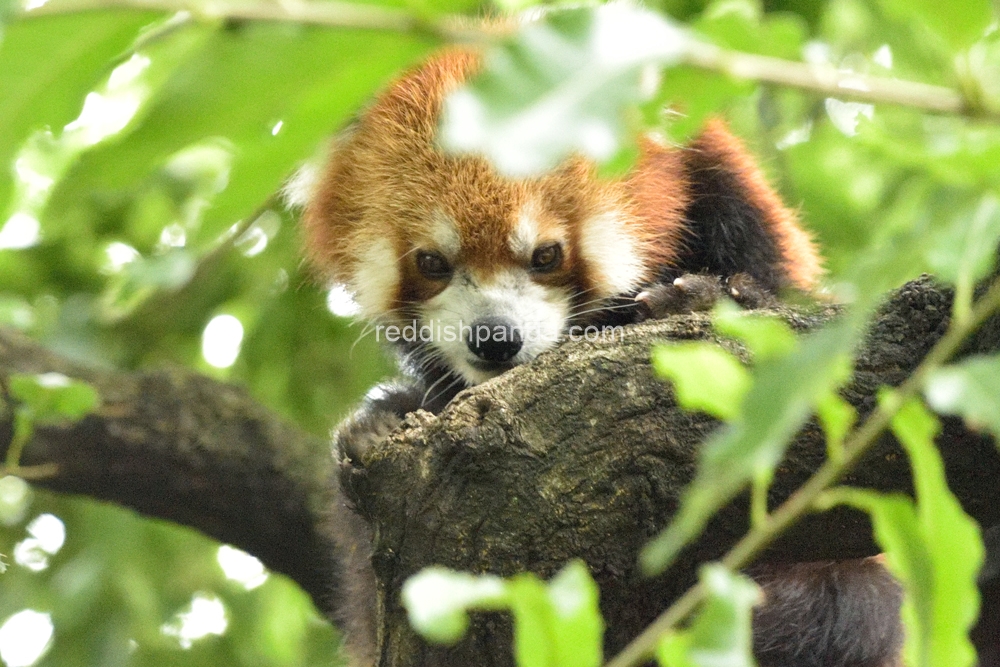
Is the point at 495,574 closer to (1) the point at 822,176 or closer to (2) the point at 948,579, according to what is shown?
(2) the point at 948,579

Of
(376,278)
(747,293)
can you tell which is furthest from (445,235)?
(747,293)

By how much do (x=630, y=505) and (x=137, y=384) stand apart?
179cm

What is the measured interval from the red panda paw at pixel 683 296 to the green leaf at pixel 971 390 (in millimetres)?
1464

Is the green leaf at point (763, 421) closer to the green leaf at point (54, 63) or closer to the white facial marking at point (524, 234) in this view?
the green leaf at point (54, 63)

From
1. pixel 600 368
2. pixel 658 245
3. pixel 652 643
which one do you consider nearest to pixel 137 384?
pixel 658 245

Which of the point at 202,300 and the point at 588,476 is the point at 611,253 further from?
the point at 202,300

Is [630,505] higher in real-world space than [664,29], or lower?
lower

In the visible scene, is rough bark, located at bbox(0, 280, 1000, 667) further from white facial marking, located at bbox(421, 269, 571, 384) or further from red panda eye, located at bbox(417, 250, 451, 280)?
red panda eye, located at bbox(417, 250, 451, 280)

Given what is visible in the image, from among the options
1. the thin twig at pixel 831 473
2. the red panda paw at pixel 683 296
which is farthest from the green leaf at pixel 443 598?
the red panda paw at pixel 683 296

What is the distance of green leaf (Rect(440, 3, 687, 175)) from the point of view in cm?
62

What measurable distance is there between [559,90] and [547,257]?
Result: 1.71 metres

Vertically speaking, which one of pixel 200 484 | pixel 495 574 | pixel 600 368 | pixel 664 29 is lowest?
pixel 200 484

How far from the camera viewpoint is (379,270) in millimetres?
2510

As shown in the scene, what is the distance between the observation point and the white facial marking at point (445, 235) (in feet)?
7.55
